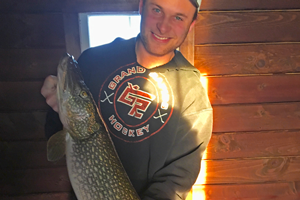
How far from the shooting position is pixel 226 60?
1172 mm

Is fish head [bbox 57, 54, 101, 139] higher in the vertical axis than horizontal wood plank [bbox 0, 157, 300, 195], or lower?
higher

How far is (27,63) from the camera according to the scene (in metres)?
1.06

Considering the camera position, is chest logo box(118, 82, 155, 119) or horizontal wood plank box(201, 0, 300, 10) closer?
chest logo box(118, 82, 155, 119)

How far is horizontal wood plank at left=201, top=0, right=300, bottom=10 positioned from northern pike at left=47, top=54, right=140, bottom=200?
92 cm

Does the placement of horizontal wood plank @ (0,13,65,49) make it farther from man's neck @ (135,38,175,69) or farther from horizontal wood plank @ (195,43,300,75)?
horizontal wood plank @ (195,43,300,75)

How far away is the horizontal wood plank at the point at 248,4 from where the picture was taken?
1.10m

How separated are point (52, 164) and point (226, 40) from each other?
4.88 ft

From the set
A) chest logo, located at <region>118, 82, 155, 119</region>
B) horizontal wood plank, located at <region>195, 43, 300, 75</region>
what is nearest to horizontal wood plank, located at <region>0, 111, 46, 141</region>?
chest logo, located at <region>118, 82, 155, 119</region>


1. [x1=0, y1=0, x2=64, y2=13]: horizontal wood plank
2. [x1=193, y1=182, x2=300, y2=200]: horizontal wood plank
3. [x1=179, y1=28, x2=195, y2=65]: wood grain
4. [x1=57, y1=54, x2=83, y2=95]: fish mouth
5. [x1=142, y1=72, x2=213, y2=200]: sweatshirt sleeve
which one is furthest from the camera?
[x1=193, y1=182, x2=300, y2=200]: horizontal wood plank

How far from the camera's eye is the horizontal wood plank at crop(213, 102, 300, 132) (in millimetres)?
1236

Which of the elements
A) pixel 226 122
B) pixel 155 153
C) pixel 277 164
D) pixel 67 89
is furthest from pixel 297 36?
pixel 67 89

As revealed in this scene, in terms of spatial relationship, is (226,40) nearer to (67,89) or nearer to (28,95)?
(67,89)

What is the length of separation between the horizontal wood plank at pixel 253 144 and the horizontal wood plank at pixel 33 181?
109 centimetres

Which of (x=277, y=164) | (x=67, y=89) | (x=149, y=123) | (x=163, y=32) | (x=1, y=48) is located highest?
(x=163, y=32)
